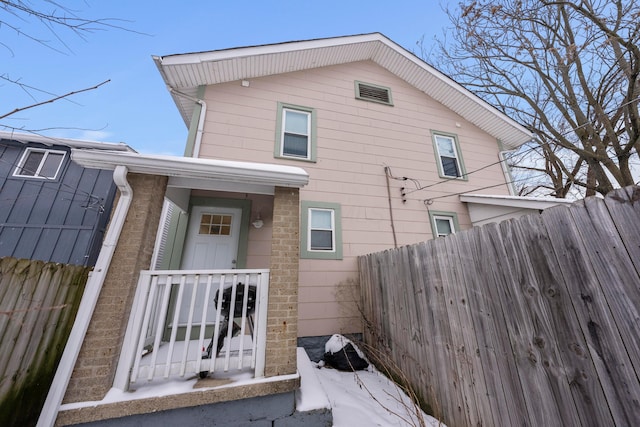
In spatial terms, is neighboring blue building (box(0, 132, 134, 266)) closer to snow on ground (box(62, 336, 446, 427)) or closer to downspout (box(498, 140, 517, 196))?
snow on ground (box(62, 336, 446, 427))

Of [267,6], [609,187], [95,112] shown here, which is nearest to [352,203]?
[95,112]

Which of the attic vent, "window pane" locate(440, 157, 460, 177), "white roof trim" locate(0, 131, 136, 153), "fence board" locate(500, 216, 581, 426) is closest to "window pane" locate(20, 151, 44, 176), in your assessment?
"white roof trim" locate(0, 131, 136, 153)

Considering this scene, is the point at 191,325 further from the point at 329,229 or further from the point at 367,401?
→ the point at 329,229

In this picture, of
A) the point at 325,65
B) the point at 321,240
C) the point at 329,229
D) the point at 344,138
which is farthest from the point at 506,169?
the point at 321,240

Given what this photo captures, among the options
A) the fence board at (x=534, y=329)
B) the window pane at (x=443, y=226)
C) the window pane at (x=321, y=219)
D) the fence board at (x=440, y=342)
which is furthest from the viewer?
the window pane at (x=443, y=226)

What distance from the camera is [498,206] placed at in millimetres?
5559

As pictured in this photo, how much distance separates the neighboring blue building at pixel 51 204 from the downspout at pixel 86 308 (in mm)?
4756

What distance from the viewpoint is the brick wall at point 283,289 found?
2.51m

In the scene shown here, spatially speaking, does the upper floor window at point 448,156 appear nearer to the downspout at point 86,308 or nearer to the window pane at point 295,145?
the window pane at point 295,145

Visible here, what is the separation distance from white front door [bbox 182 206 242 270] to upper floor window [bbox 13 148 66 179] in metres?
5.73

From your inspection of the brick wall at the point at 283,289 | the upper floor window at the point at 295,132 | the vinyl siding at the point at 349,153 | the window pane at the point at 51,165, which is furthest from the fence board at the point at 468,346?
the window pane at the point at 51,165

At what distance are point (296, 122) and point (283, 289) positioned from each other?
4.53 m

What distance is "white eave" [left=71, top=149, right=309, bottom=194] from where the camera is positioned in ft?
8.21

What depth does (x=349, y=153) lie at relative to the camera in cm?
597
